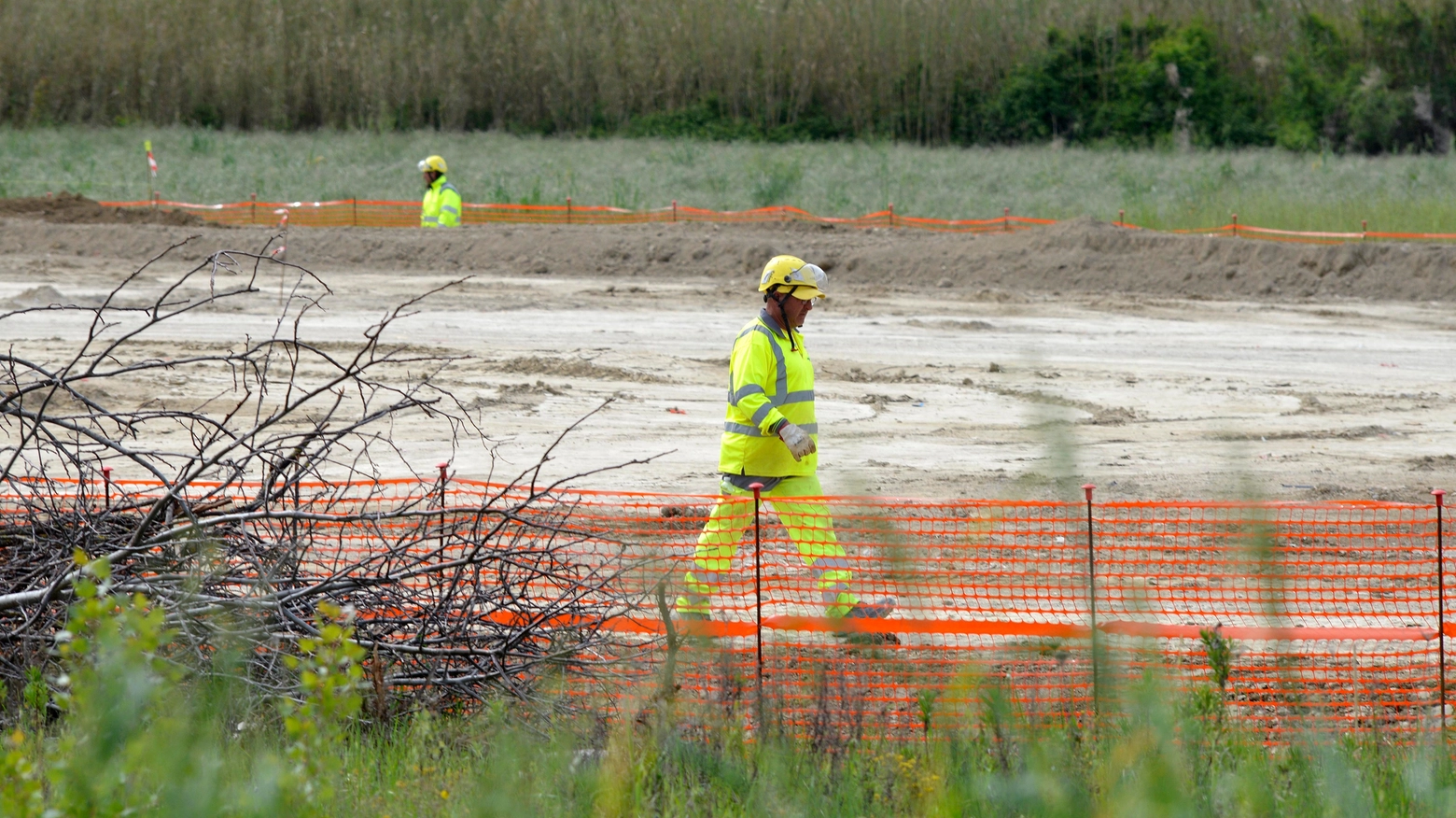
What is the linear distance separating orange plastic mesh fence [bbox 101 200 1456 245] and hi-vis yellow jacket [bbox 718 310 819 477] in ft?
58.7

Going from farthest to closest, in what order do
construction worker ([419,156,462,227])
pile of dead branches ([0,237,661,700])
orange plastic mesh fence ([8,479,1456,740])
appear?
construction worker ([419,156,462,227]), pile of dead branches ([0,237,661,700]), orange plastic mesh fence ([8,479,1456,740])

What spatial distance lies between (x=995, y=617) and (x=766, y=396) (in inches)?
60.5

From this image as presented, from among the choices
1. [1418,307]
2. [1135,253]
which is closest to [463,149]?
[1135,253]

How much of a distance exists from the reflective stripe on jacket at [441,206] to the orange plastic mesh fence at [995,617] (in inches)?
507

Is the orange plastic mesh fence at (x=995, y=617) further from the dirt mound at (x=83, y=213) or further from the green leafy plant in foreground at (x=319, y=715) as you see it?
the dirt mound at (x=83, y=213)

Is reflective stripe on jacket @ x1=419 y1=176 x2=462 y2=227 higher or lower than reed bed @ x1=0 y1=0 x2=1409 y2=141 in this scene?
lower

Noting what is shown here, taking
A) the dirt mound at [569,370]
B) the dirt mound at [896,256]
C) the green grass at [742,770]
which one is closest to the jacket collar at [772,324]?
the green grass at [742,770]

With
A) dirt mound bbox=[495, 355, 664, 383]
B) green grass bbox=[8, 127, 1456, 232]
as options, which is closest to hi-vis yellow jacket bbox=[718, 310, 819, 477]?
dirt mound bbox=[495, 355, 664, 383]

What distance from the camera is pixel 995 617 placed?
688 centimetres

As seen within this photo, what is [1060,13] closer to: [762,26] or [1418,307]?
[762,26]

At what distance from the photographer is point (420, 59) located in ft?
131

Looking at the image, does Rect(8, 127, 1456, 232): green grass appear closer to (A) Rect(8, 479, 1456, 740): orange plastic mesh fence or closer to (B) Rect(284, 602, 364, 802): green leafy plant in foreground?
(A) Rect(8, 479, 1456, 740): orange plastic mesh fence

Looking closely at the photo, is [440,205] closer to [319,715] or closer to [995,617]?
[995,617]

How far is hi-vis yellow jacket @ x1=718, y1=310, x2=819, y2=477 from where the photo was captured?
22.7 ft
